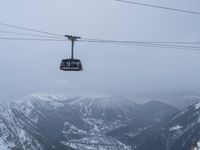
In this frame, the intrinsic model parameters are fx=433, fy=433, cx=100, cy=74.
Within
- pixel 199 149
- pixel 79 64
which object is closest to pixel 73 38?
pixel 79 64

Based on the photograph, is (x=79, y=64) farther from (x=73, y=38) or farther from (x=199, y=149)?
(x=199, y=149)

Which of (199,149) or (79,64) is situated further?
(199,149)

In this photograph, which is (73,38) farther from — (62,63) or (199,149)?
(199,149)

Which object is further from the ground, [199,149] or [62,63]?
[62,63]

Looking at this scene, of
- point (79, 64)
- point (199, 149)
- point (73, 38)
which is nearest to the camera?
point (73, 38)

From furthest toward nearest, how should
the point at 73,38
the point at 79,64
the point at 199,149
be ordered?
the point at 199,149, the point at 79,64, the point at 73,38

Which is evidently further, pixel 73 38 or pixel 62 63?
pixel 62 63

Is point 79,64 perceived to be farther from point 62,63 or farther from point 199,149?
point 199,149

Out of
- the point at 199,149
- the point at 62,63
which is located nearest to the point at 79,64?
the point at 62,63
